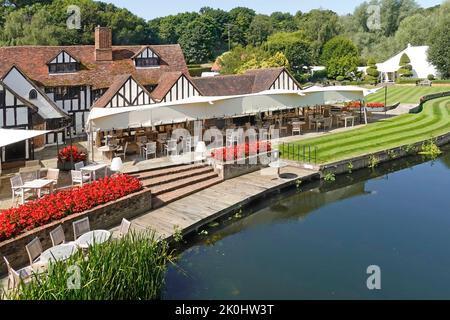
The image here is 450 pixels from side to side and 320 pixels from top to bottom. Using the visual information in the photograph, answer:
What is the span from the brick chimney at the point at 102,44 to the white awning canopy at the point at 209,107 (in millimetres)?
9562

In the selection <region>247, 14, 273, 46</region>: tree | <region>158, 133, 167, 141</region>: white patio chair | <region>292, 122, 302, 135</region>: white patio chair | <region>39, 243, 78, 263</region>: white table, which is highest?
<region>247, 14, 273, 46</region>: tree

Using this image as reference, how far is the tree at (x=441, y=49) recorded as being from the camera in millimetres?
60156

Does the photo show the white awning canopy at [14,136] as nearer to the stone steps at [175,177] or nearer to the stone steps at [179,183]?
the stone steps at [175,177]

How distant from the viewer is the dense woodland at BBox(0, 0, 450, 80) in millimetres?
55375

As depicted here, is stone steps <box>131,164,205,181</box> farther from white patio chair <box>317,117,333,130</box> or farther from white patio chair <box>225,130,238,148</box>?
white patio chair <box>317,117,333,130</box>

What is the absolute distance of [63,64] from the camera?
27422 mm

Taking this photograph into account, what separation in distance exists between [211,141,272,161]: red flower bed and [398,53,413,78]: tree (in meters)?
48.5

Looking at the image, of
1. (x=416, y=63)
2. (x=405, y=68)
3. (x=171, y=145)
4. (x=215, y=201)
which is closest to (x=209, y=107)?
(x=171, y=145)

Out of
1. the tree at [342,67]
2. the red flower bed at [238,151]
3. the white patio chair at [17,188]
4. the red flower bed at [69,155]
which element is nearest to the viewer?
the white patio chair at [17,188]

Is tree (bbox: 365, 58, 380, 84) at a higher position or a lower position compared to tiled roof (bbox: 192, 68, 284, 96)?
higher

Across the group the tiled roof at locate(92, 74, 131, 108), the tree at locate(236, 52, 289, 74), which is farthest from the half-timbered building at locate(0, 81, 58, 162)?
the tree at locate(236, 52, 289, 74)

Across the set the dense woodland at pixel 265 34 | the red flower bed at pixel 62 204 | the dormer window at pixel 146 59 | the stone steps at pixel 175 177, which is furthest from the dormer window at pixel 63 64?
the dense woodland at pixel 265 34

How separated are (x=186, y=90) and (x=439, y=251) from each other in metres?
17.4

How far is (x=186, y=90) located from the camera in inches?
1087
